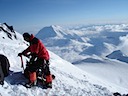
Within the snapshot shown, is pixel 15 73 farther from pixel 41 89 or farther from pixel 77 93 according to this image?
pixel 77 93

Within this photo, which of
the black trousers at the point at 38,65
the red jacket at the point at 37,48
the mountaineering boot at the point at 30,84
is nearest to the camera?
the red jacket at the point at 37,48

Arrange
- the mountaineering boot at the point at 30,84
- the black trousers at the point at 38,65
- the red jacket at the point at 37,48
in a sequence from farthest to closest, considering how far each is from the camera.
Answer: the black trousers at the point at 38,65, the mountaineering boot at the point at 30,84, the red jacket at the point at 37,48

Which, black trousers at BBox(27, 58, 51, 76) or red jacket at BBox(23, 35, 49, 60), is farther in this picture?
black trousers at BBox(27, 58, 51, 76)

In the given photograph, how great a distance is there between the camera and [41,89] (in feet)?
45.6

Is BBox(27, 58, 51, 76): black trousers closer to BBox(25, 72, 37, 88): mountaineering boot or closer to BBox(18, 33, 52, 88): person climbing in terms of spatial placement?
BBox(18, 33, 52, 88): person climbing

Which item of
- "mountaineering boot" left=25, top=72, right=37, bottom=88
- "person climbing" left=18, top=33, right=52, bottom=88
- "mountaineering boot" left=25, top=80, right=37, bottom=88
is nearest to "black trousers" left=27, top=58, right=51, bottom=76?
"person climbing" left=18, top=33, right=52, bottom=88

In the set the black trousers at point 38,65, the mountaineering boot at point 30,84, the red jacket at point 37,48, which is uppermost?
the red jacket at point 37,48

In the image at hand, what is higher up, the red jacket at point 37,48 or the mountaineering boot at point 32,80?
the red jacket at point 37,48

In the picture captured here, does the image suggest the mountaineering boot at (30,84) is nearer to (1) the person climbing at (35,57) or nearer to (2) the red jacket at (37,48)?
(1) the person climbing at (35,57)

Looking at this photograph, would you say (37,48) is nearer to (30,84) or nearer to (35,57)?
(35,57)

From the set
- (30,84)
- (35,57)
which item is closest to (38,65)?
(35,57)

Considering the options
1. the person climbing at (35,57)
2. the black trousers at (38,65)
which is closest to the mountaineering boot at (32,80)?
the person climbing at (35,57)

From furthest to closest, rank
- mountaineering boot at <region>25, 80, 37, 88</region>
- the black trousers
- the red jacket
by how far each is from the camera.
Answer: the black trousers → mountaineering boot at <region>25, 80, 37, 88</region> → the red jacket

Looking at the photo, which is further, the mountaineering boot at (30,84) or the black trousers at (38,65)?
the black trousers at (38,65)
